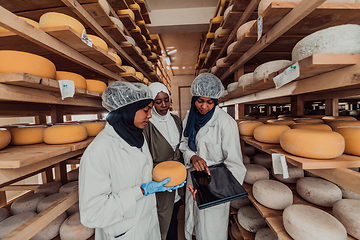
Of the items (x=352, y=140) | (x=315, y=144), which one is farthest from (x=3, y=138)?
→ (x=352, y=140)

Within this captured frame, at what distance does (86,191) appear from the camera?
838 millimetres

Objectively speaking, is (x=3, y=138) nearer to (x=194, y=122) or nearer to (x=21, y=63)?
(x=21, y=63)

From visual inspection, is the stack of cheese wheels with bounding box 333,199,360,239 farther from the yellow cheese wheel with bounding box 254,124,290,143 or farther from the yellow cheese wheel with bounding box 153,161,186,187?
the yellow cheese wheel with bounding box 153,161,186,187

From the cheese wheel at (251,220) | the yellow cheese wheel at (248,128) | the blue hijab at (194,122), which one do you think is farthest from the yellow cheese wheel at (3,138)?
the cheese wheel at (251,220)

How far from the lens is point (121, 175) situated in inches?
39.1

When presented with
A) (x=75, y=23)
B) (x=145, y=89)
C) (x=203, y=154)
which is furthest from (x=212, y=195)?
(x=75, y=23)

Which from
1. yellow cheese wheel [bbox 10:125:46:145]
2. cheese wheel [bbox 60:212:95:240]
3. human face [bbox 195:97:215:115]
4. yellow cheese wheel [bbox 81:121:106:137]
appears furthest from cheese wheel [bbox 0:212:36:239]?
human face [bbox 195:97:215:115]

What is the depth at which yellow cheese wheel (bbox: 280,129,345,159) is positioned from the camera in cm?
75

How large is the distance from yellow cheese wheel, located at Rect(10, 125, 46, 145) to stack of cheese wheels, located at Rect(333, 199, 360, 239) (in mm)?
2220

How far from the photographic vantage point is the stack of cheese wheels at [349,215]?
860 millimetres

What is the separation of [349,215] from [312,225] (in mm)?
261

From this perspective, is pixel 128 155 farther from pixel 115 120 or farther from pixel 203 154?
pixel 203 154

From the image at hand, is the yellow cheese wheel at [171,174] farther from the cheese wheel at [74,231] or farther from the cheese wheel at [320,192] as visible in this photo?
the cheese wheel at [320,192]

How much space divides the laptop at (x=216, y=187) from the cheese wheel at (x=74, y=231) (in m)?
1.05
